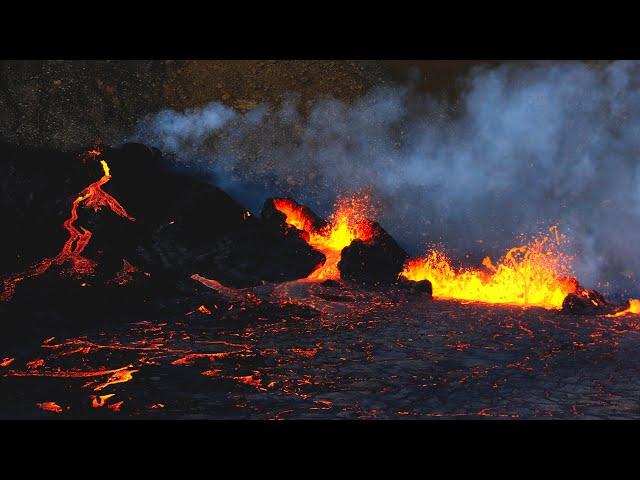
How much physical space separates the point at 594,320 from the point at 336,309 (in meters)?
4.89

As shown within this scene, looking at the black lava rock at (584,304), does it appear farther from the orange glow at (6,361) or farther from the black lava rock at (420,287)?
the orange glow at (6,361)

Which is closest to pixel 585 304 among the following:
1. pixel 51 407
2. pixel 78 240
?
pixel 51 407

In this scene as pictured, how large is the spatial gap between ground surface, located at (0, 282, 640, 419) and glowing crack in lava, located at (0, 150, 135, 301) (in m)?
2.50

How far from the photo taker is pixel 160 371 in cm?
749

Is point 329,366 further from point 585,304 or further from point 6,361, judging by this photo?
point 585,304

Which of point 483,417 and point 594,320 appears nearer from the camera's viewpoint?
point 483,417

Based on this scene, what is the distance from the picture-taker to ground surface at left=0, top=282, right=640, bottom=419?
246 inches

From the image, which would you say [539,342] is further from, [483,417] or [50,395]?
[50,395]

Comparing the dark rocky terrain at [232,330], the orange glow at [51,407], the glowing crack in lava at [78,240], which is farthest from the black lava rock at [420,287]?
the orange glow at [51,407]

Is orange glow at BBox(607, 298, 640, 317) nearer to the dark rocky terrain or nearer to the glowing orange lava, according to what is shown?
the dark rocky terrain

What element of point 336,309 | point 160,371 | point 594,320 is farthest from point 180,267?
point 594,320

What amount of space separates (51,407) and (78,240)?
288 inches

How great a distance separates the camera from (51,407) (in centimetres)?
613

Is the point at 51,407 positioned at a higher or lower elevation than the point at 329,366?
lower
